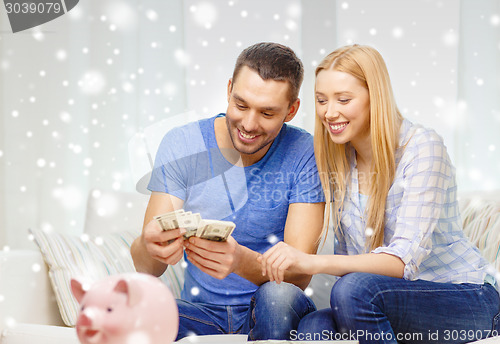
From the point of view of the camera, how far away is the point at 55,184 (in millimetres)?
2295

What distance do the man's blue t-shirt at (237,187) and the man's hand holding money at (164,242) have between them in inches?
11.9

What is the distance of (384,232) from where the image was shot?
4.39 feet

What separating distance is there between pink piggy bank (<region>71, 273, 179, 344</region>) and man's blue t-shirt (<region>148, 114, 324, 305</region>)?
661mm

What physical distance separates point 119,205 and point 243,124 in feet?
2.04

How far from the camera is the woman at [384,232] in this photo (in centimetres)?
113

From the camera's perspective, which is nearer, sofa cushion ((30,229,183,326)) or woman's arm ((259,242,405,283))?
woman's arm ((259,242,405,283))

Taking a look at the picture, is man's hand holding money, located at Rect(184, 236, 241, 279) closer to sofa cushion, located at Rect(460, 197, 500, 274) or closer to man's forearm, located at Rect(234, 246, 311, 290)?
man's forearm, located at Rect(234, 246, 311, 290)

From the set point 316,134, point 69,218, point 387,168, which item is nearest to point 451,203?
point 387,168

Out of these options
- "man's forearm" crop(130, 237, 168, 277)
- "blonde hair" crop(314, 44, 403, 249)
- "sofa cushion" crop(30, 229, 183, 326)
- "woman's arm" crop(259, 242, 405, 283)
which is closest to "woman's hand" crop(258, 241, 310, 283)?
"woman's arm" crop(259, 242, 405, 283)

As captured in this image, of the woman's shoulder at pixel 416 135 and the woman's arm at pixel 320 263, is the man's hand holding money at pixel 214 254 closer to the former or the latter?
the woman's arm at pixel 320 263

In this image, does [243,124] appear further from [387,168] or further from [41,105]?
[41,105]

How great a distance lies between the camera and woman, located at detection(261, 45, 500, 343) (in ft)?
3.72

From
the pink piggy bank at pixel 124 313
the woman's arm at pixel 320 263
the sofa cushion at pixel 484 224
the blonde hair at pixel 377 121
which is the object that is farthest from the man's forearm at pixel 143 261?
the sofa cushion at pixel 484 224

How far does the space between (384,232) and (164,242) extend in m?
0.57
